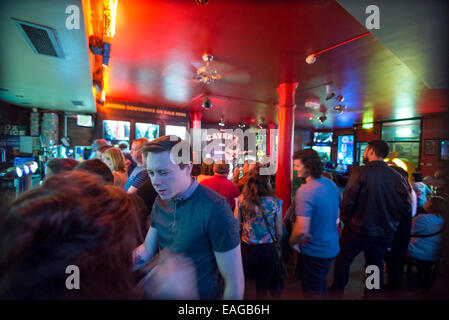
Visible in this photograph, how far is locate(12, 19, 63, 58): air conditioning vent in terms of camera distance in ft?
6.97

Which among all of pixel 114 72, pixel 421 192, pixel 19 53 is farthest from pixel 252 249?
pixel 114 72

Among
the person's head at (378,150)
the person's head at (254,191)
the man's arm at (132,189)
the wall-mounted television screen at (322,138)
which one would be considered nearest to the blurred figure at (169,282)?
the person's head at (254,191)

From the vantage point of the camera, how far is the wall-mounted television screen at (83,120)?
7.34m

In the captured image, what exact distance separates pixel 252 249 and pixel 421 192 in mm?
2450

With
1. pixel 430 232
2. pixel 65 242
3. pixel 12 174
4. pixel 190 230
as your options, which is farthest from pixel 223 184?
pixel 12 174

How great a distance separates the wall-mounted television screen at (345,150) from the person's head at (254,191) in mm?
13118

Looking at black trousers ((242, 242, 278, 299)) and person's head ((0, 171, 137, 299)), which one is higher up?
person's head ((0, 171, 137, 299))

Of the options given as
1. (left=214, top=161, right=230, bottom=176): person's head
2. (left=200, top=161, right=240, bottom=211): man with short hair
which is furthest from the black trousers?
(left=214, top=161, right=230, bottom=176): person's head

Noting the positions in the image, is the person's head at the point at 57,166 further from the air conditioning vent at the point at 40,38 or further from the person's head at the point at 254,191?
the person's head at the point at 254,191

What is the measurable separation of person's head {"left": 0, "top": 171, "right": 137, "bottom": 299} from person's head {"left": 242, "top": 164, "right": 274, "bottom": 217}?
51.9 inches

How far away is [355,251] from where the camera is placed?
1968mm

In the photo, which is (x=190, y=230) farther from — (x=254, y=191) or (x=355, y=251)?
(x=355, y=251)

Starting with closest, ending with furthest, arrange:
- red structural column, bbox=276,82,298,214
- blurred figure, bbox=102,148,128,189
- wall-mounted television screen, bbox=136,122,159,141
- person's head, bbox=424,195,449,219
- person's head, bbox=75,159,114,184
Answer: person's head, bbox=75,159,114,184 < person's head, bbox=424,195,449,219 < blurred figure, bbox=102,148,128,189 < red structural column, bbox=276,82,298,214 < wall-mounted television screen, bbox=136,122,159,141

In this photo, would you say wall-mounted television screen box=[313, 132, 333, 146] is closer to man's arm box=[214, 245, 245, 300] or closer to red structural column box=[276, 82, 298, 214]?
red structural column box=[276, 82, 298, 214]
